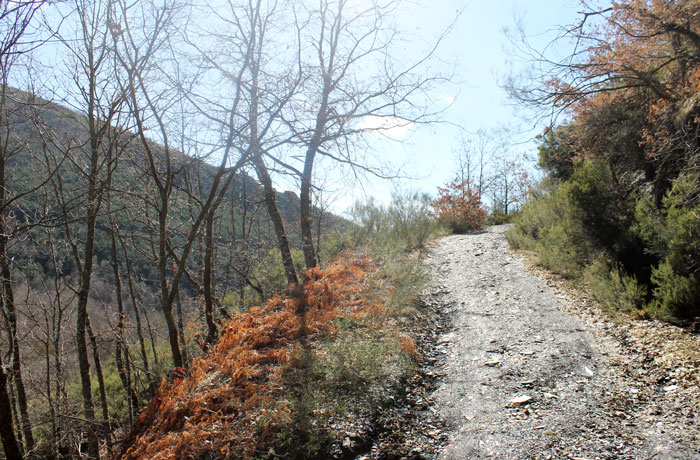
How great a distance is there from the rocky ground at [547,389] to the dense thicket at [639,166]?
2.26 ft

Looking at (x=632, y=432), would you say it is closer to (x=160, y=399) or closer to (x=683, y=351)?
(x=683, y=351)

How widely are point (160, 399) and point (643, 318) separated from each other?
6.02m

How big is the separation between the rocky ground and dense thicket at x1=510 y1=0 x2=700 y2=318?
688 millimetres

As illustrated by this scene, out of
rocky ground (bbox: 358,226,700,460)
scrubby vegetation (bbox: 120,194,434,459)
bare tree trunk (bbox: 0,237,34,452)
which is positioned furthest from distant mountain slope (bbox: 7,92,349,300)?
rocky ground (bbox: 358,226,700,460)

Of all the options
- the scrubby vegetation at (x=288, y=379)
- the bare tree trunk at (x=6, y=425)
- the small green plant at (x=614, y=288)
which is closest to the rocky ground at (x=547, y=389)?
the small green plant at (x=614, y=288)

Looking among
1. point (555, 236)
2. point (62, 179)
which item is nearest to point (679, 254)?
point (555, 236)

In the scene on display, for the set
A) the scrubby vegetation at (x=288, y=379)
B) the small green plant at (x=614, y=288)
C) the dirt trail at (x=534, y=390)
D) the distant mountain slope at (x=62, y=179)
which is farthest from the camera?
the small green plant at (x=614, y=288)

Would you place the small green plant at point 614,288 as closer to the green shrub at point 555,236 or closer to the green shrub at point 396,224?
the green shrub at point 555,236

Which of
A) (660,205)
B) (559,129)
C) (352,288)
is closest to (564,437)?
(352,288)

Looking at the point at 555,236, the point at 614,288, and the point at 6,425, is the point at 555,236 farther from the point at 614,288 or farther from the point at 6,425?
the point at 6,425

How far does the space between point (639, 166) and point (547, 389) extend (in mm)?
5299

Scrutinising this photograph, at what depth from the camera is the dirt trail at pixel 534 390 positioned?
324cm

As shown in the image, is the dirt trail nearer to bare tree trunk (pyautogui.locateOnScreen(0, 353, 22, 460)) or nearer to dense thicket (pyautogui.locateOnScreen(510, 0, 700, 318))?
dense thicket (pyautogui.locateOnScreen(510, 0, 700, 318))

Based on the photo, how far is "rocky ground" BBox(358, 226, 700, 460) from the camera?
329 centimetres
